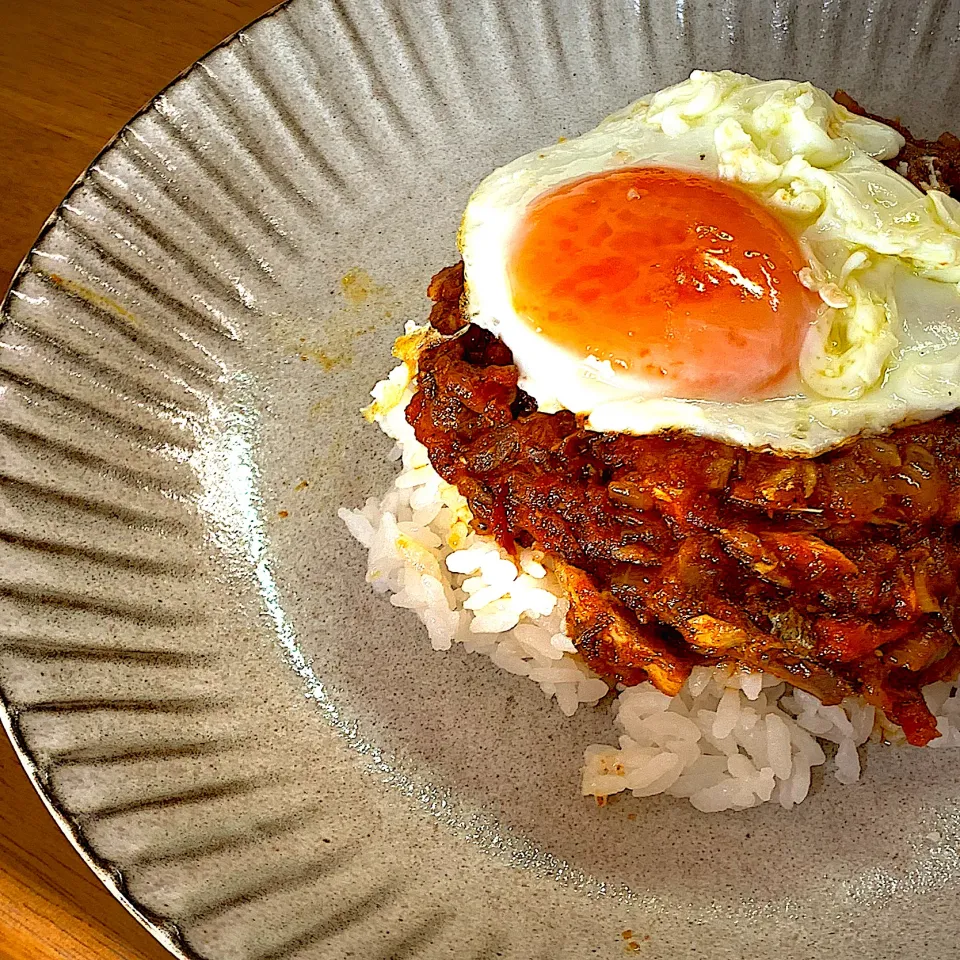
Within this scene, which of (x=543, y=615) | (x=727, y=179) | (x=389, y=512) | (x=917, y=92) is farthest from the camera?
(x=917, y=92)

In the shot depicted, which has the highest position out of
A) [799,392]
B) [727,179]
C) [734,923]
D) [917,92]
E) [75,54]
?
[75,54]

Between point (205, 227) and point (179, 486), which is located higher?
point (205, 227)

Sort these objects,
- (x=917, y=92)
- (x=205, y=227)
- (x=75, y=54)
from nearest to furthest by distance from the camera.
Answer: (x=205, y=227) → (x=917, y=92) → (x=75, y=54)

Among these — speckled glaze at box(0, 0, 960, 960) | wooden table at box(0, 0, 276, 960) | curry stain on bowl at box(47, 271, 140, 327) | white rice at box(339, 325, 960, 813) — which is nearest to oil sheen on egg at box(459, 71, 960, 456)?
white rice at box(339, 325, 960, 813)

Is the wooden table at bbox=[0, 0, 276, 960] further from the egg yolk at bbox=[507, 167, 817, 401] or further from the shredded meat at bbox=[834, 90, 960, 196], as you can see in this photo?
the shredded meat at bbox=[834, 90, 960, 196]

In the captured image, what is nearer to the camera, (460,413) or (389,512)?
(460,413)

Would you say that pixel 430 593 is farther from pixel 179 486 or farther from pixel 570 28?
pixel 570 28

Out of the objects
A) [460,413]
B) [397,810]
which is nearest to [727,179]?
[460,413]

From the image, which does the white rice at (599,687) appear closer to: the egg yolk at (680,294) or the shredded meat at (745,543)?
the shredded meat at (745,543)
